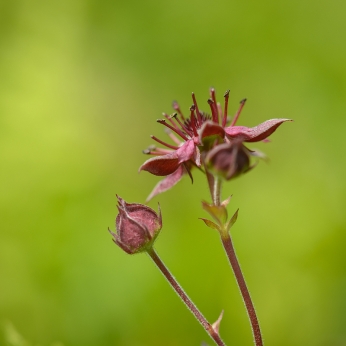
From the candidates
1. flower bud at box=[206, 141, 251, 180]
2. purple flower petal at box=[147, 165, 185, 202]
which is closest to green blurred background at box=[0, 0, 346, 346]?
purple flower petal at box=[147, 165, 185, 202]

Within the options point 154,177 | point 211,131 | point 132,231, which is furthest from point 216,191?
point 154,177

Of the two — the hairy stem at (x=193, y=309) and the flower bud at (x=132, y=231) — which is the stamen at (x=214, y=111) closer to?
the flower bud at (x=132, y=231)

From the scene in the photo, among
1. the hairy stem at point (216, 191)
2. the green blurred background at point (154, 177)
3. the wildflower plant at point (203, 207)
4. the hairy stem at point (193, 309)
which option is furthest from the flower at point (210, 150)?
the green blurred background at point (154, 177)

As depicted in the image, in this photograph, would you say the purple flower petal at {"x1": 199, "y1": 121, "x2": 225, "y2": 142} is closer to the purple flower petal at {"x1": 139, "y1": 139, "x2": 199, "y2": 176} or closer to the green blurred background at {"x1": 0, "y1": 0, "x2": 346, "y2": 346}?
the purple flower petal at {"x1": 139, "y1": 139, "x2": 199, "y2": 176}

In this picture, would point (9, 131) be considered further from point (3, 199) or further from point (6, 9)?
point (6, 9)

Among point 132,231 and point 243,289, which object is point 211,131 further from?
point 243,289

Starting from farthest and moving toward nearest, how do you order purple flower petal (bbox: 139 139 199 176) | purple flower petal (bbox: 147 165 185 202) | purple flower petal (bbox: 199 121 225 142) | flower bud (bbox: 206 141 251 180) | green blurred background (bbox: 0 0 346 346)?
green blurred background (bbox: 0 0 346 346)
purple flower petal (bbox: 147 165 185 202)
purple flower petal (bbox: 139 139 199 176)
purple flower petal (bbox: 199 121 225 142)
flower bud (bbox: 206 141 251 180)
